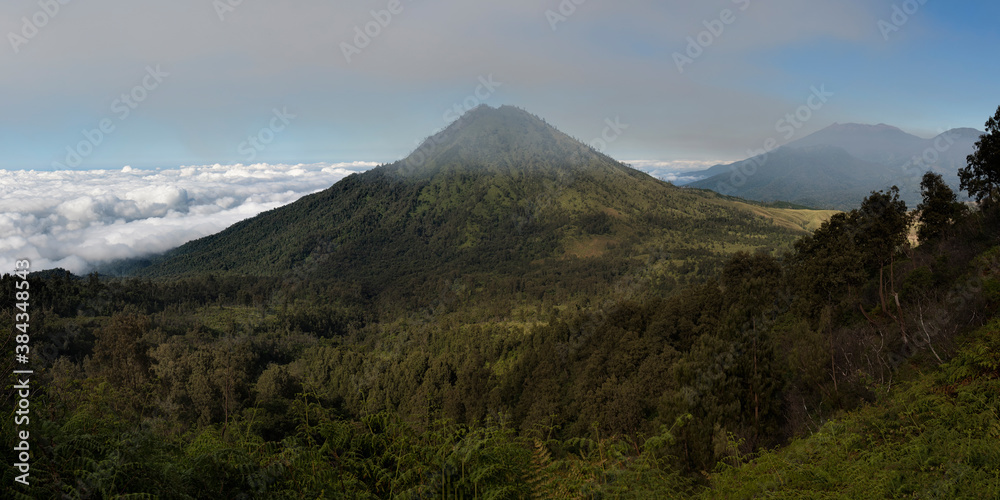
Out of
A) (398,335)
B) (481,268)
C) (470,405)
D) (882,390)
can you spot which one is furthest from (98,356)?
(481,268)

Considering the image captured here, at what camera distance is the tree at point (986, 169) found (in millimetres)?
24094

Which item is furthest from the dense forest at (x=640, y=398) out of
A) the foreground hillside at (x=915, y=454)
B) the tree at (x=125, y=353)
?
the tree at (x=125, y=353)

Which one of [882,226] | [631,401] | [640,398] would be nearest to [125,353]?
[631,401]

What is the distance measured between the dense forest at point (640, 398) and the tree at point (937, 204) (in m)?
0.10

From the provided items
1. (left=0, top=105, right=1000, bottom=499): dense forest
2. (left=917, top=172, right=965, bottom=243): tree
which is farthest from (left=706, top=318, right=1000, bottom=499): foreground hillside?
(left=917, top=172, right=965, bottom=243): tree

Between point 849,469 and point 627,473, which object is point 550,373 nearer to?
point 849,469

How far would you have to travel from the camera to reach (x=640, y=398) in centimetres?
2852

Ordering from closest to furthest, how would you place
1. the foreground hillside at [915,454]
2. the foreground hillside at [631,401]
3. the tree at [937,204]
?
the foreground hillside at [631,401] → the foreground hillside at [915,454] → the tree at [937,204]

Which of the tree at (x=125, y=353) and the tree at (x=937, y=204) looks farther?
the tree at (x=125, y=353)

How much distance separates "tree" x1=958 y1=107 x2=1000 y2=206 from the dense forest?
0.13 m

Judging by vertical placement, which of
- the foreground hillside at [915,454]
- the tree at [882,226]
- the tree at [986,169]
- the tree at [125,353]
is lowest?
the tree at [125,353]

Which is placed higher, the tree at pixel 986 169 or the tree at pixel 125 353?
the tree at pixel 986 169

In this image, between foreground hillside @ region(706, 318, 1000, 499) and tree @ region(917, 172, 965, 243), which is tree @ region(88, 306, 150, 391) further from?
tree @ region(917, 172, 965, 243)

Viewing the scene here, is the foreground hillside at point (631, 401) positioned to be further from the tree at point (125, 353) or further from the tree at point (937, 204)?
the tree at point (937, 204)
